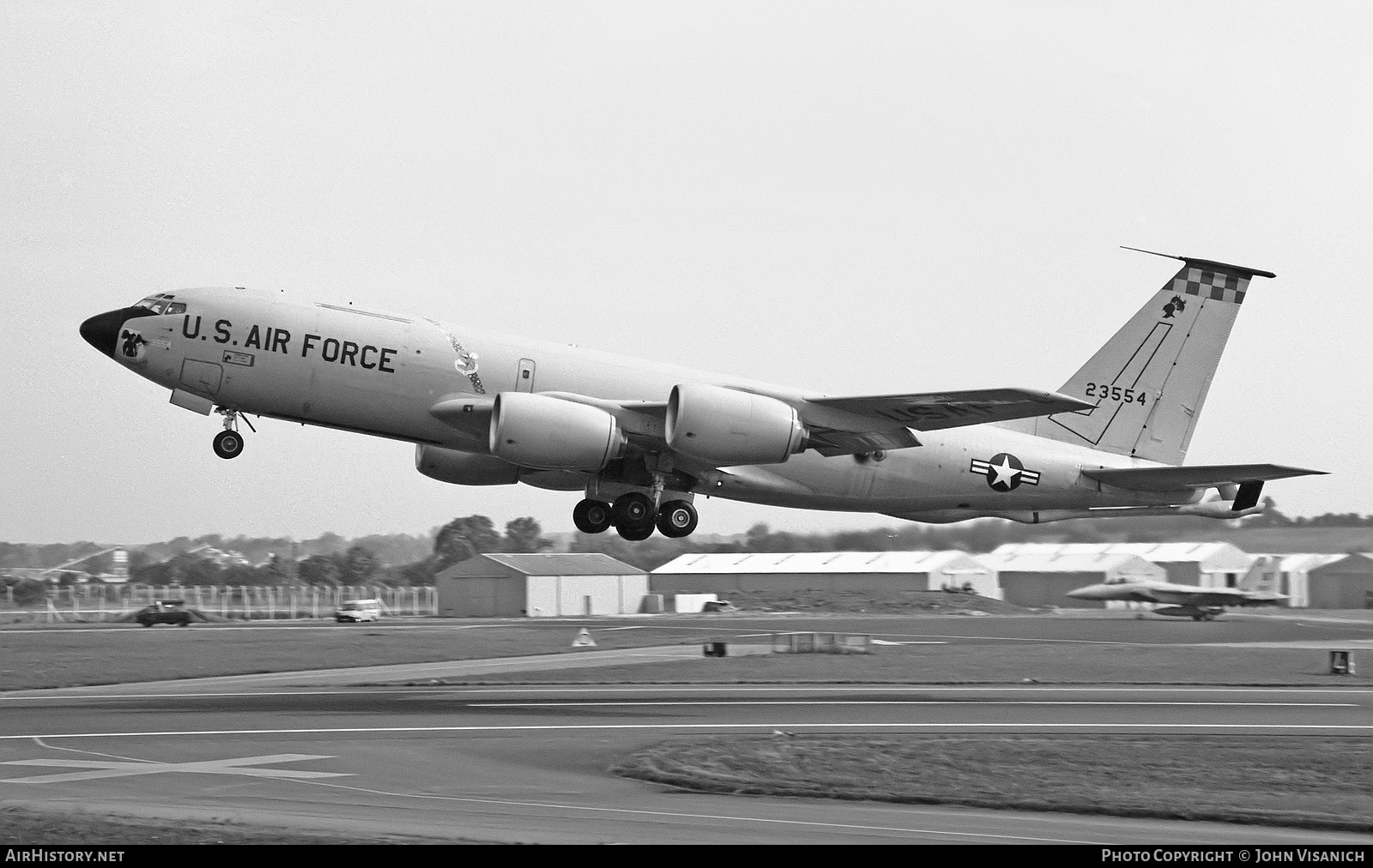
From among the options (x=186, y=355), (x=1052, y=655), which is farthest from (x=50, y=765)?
(x=1052, y=655)

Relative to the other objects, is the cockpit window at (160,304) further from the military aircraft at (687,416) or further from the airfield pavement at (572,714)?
the airfield pavement at (572,714)

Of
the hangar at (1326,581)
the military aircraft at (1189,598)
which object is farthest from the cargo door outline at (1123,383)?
the hangar at (1326,581)

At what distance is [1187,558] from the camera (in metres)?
92.9

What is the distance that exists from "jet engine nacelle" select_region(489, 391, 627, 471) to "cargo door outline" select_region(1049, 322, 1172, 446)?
12.9 meters

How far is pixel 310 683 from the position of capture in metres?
43.4

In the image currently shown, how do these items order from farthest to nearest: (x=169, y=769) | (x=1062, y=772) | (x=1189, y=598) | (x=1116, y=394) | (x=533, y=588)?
(x=533, y=588) < (x=1189, y=598) < (x=1116, y=394) < (x=1062, y=772) < (x=169, y=769)

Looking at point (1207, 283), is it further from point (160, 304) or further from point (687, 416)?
point (160, 304)

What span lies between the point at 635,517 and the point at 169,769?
13.4 m

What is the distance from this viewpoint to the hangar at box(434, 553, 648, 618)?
92688 millimetres

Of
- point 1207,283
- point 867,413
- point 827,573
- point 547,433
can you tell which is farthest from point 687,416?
point 827,573

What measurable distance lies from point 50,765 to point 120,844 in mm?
8407

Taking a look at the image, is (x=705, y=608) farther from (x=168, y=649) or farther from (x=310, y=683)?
(x=310, y=683)
